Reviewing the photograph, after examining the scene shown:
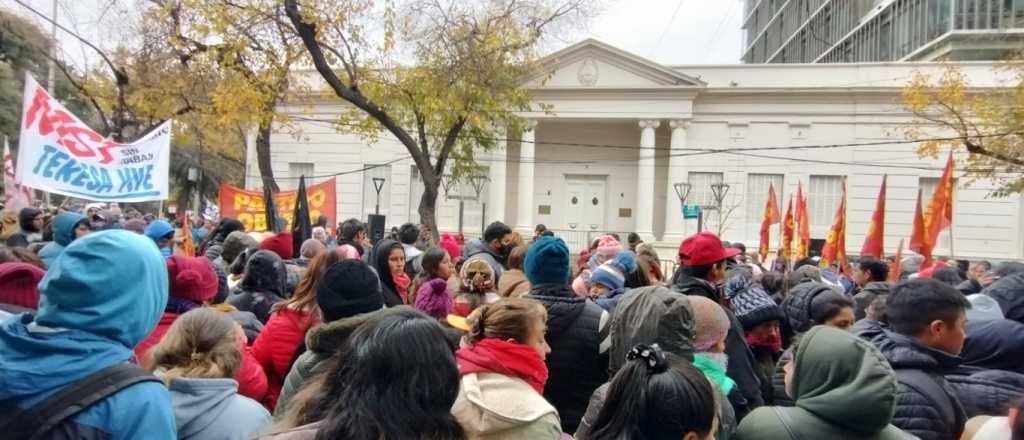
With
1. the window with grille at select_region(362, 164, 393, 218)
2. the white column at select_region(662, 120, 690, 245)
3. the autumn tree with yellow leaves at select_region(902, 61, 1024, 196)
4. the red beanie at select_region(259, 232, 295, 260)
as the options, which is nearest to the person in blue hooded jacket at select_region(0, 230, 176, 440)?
the red beanie at select_region(259, 232, 295, 260)

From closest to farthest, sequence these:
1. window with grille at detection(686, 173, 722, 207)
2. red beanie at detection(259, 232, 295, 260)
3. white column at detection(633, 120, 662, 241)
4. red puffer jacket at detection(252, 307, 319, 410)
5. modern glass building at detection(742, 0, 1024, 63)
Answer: red puffer jacket at detection(252, 307, 319, 410) → red beanie at detection(259, 232, 295, 260) → window with grille at detection(686, 173, 722, 207) → white column at detection(633, 120, 662, 241) → modern glass building at detection(742, 0, 1024, 63)

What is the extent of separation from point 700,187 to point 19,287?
2863 cm

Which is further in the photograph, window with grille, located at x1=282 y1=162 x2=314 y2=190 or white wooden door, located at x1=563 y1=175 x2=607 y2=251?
window with grille, located at x1=282 y1=162 x2=314 y2=190

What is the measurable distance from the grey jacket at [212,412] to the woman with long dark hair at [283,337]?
3.36 feet

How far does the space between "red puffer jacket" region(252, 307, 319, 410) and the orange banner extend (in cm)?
911

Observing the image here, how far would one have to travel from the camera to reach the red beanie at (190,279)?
3785 mm

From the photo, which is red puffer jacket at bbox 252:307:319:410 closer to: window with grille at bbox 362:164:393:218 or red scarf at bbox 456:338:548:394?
red scarf at bbox 456:338:548:394

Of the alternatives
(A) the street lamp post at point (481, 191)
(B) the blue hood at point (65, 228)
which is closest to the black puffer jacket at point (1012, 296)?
(B) the blue hood at point (65, 228)

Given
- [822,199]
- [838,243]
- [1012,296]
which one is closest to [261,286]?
[1012,296]

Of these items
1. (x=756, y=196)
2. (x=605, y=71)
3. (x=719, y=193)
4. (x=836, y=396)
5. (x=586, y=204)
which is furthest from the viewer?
(x=586, y=204)

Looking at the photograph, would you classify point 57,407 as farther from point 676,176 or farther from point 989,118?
point 676,176

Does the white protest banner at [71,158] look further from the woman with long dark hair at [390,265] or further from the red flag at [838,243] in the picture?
the red flag at [838,243]

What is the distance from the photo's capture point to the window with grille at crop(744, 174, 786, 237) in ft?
96.9

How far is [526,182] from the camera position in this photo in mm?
31312
